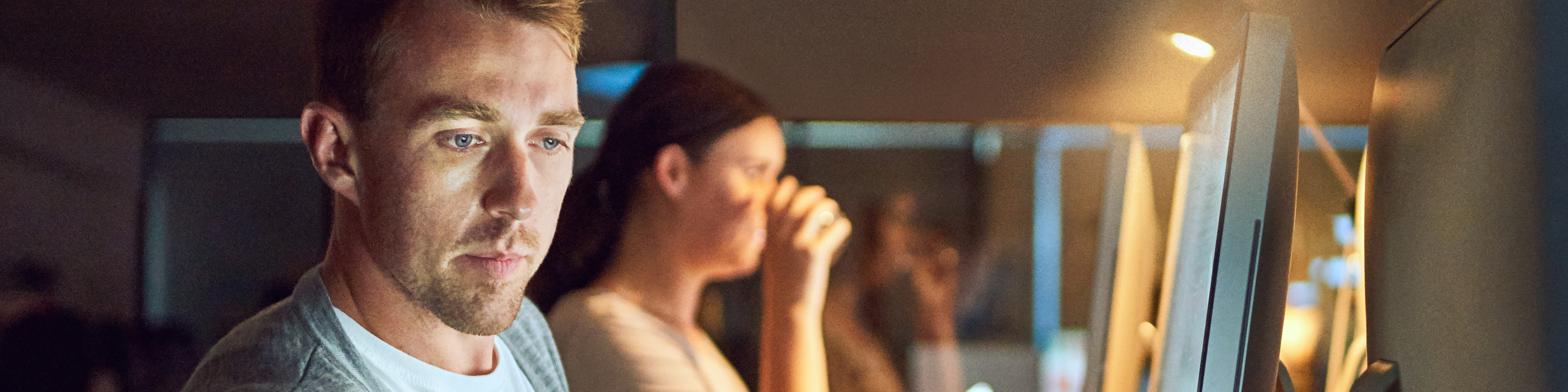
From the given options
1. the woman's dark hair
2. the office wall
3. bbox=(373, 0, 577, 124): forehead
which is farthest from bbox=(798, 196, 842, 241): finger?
the office wall

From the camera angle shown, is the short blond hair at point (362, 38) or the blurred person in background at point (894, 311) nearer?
the short blond hair at point (362, 38)

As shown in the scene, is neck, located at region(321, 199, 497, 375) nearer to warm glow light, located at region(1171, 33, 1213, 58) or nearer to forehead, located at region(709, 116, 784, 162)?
forehead, located at region(709, 116, 784, 162)

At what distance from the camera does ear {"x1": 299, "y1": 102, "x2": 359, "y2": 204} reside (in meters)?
0.84

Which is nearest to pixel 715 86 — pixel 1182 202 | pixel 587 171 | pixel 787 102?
pixel 787 102

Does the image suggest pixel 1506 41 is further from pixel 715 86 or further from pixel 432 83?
pixel 432 83

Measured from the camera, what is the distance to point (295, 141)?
0.88 metres

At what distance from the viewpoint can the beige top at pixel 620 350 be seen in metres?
0.99

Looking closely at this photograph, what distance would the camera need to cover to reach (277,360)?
793mm

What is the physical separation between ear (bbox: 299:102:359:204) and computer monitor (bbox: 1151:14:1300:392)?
885mm

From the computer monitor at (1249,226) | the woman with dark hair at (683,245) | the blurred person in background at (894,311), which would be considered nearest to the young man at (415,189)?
the woman with dark hair at (683,245)

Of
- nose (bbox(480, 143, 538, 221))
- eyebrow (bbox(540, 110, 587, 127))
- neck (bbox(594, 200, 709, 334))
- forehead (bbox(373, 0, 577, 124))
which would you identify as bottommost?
neck (bbox(594, 200, 709, 334))

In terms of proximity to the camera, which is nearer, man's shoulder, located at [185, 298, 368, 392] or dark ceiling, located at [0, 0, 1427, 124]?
man's shoulder, located at [185, 298, 368, 392]

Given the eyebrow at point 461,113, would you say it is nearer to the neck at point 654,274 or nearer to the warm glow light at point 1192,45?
the neck at point 654,274

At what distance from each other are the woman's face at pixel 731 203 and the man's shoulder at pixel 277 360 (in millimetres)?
425
